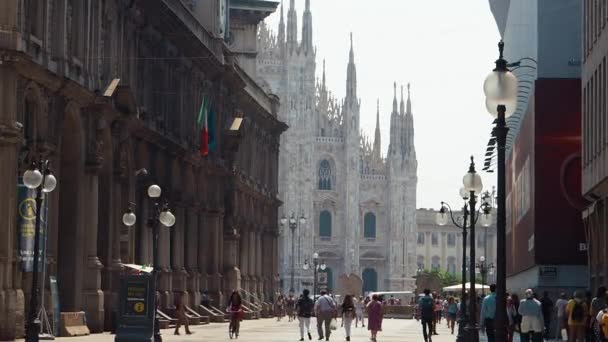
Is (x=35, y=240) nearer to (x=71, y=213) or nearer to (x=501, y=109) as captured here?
(x=501, y=109)

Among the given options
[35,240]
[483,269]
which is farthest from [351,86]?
[35,240]

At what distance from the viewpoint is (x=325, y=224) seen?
183 metres

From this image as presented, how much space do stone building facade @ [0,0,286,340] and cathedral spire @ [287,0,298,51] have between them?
91105 mm

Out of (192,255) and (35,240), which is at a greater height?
(192,255)

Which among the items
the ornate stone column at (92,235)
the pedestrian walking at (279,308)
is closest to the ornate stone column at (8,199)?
the ornate stone column at (92,235)

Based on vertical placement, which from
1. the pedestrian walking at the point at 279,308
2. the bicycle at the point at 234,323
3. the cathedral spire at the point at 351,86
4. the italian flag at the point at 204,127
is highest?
the cathedral spire at the point at 351,86

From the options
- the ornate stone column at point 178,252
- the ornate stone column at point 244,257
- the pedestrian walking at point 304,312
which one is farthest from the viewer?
the ornate stone column at point 244,257

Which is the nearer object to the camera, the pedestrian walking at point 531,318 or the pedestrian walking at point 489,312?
the pedestrian walking at point 531,318

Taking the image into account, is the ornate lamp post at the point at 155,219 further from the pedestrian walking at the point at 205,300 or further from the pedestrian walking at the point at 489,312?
the pedestrian walking at the point at 205,300

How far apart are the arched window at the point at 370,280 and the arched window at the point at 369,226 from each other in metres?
4.17

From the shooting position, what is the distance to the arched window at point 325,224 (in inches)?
7170

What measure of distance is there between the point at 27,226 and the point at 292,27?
138 metres

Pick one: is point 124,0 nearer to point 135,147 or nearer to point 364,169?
point 135,147

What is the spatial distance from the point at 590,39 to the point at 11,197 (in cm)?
1968
